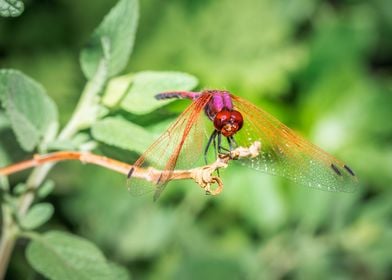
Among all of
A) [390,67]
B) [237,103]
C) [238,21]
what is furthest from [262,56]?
[237,103]

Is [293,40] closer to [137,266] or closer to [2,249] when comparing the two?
[137,266]

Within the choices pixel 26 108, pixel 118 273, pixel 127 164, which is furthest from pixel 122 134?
pixel 118 273

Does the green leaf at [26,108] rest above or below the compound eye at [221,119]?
below

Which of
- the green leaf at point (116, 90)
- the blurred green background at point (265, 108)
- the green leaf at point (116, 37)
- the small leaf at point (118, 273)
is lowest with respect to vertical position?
the small leaf at point (118, 273)

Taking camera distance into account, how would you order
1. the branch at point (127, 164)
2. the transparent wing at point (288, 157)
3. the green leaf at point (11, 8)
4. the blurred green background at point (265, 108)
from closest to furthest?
the green leaf at point (11, 8)
the branch at point (127, 164)
the transparent wing at point (288, 157)
the blurred green background at point (265, 108)

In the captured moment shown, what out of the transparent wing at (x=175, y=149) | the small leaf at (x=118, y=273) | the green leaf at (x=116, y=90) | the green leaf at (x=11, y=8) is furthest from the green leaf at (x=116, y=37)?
the small leaf at (x=118, y=273)

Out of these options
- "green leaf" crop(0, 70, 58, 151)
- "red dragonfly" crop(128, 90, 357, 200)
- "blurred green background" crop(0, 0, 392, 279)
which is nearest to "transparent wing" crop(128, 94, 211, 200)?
"red dragonfly" crop(128, 90, 357, 200)

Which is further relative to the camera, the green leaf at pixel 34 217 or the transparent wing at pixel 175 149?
the green leaf at pixel 34 217

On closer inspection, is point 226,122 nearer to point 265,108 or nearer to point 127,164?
point 127,164

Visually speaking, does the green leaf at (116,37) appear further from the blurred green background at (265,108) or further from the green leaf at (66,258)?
the blurred green background at (265,108)
